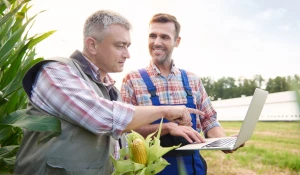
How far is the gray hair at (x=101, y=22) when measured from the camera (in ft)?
4.42

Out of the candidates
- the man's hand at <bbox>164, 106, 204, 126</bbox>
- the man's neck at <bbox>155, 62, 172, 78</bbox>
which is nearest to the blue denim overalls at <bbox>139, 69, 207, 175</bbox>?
the man's neck at <bbox>155, 62, 172, 78</bbox>

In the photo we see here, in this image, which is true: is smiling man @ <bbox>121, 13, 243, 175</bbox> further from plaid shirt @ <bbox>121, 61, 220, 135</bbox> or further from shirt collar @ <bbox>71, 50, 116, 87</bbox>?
shirt collar @ <bbox>71, 50, 116, 87</bbox>

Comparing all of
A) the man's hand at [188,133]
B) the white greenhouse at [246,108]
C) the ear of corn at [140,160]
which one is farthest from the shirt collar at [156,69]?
the white greenhouse at [246,108]

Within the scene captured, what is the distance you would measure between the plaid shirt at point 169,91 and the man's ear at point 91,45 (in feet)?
1.48

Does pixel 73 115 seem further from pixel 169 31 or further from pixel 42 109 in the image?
pixel 169 31

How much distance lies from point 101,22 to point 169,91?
655 mm

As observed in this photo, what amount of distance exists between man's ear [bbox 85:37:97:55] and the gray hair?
0.02 meters

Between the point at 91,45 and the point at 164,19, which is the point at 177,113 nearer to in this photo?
the point at 91,45

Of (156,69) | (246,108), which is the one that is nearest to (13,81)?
(156,69)

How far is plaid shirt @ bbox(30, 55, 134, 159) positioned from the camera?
101 cm

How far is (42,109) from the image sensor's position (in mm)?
1097

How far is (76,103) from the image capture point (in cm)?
102

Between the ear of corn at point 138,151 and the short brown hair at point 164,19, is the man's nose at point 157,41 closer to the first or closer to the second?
the short brown hair at point 164,19

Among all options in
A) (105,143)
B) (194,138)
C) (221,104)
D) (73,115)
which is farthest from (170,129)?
(221,104)
